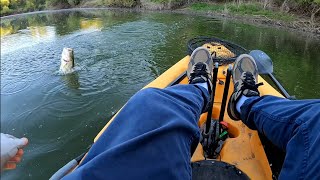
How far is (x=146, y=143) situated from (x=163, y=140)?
71 mm

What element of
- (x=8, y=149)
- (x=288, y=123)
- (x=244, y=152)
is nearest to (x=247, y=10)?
(x=244, y=152)

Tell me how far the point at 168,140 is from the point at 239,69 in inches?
70.7

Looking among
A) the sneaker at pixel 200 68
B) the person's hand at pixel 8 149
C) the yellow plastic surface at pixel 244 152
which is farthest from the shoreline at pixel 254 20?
the person's hand at pixel 8 149

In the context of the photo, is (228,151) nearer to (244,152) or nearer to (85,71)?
(244,152)

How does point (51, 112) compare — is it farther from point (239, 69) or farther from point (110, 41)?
point (110, 41)

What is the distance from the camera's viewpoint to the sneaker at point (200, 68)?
2.32 m

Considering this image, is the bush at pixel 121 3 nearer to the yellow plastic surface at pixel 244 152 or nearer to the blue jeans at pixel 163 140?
the yellow plastic surface at pixel 244 152

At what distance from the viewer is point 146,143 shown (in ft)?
3.37

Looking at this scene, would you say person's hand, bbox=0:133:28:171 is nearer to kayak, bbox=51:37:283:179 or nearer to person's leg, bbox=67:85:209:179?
person's leg, bbox=67:85:209:179

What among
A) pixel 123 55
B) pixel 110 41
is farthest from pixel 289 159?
pixel 110 41

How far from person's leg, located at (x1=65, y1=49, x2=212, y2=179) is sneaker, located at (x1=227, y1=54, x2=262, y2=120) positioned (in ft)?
3.41

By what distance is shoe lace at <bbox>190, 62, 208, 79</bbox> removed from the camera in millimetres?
2447

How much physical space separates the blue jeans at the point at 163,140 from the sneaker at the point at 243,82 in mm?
691

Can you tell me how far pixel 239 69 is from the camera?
2.68 meters
